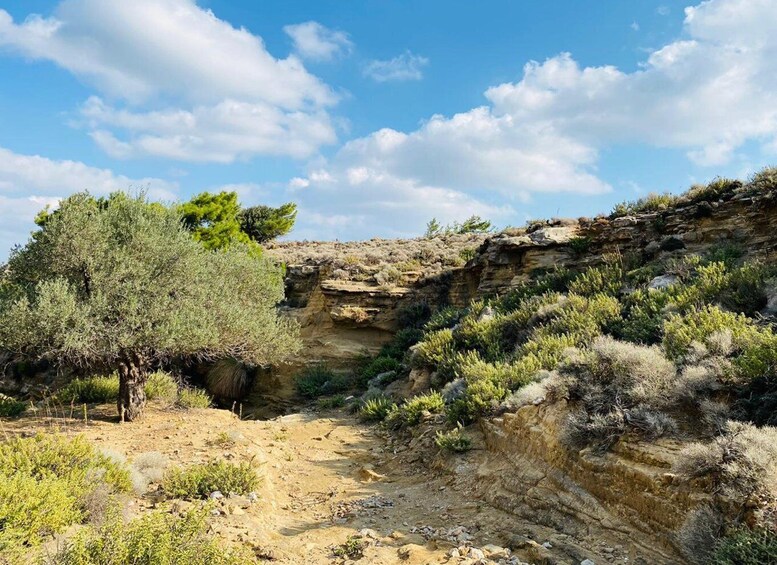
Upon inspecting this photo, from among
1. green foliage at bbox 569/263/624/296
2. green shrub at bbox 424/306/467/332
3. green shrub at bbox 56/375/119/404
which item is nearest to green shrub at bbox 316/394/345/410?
green shrub at bbox 424/306/467/332

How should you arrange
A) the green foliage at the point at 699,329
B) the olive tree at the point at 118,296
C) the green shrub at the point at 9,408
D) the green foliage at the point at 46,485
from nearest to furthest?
the green foliage at the point at 46,485, the green foliage at the point at 699,329, the olive tree at the point at 118,296, the green shrub at the point at 9,408

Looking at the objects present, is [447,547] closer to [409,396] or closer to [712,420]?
[712,420]

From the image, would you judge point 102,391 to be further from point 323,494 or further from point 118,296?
point 323,494

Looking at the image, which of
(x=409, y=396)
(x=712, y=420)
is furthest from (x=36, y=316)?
(x=712, y=420)

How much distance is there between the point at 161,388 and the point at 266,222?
1905 centimetres

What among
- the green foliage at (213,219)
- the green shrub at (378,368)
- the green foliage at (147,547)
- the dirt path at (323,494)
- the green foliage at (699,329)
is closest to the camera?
the green foliage at (147,547)

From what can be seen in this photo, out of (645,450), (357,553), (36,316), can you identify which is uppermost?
(36,316)

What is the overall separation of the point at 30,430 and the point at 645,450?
10.4m

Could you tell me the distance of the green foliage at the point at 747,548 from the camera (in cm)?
383

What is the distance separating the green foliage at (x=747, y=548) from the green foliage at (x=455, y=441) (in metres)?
4.05

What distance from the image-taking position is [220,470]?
6781 mm

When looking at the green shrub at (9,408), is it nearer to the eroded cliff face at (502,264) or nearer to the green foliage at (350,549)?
the eroded cliff face at (502,264)

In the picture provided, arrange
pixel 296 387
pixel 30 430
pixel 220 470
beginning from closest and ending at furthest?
pixel 220 470, pixel 30 430, pixel 296 387

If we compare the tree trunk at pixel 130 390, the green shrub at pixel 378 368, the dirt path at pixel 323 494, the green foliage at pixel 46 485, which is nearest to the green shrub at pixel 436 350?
the green shrub at pixel 378 368
